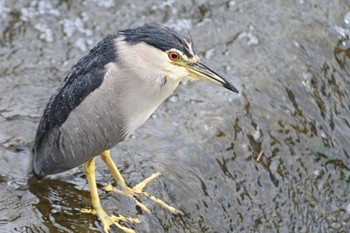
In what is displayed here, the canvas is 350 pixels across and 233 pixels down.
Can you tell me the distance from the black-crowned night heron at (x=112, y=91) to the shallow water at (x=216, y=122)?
362 mm

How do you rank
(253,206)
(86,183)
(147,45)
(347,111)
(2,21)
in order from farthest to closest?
(2,21), (347,111), (253,206), (86,183), (147,45)

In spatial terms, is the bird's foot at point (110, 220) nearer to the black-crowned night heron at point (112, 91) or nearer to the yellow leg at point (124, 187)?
the black-crowned night heron at point (112, 91)

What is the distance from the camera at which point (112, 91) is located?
396cm

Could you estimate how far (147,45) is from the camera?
3.87 metres

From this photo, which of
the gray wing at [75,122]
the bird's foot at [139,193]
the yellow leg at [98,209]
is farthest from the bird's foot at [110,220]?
the gray wing at [75,122]

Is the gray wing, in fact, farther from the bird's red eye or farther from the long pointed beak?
the long pointed beak

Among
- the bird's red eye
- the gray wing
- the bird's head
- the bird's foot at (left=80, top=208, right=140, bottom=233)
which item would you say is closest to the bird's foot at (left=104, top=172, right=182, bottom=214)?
the bird's foot at (left=80, top=208, right=140, bottom=233)

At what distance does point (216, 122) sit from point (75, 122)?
1.20m

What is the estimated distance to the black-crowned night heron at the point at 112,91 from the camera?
3.88 metres

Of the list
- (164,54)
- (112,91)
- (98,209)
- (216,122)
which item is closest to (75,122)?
(112,91)

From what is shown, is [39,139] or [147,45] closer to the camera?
[147,45]

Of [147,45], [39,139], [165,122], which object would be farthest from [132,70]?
[165,122]

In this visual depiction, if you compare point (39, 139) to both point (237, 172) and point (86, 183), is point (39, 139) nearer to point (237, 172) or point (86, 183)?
point (86, 183)

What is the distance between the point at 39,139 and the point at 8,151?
495 millimetres
